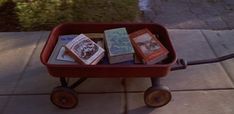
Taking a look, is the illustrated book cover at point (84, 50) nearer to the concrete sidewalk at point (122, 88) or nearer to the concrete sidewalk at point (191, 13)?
the concrete sidewalk at point (122, 88)

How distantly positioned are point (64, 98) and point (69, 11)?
4.86ft

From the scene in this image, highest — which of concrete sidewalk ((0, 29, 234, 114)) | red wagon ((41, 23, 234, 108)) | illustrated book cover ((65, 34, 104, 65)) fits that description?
illustrated book cover ((65, 34, 104, 65))

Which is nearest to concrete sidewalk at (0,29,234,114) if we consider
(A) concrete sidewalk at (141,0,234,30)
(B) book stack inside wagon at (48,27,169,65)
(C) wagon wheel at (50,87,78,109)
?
(C) wagon wheel at (50,87,78,109)

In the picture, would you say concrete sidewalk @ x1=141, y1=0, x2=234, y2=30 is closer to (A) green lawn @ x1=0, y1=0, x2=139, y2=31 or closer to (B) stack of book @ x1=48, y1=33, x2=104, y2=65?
(A) green lawn @ x1=0, y1=0, x2=139, y2=31

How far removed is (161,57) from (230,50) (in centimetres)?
113

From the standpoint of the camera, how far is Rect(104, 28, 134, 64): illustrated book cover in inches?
111

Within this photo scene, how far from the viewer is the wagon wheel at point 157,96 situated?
284 centimetres

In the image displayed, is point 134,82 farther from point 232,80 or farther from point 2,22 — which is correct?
point 2,22

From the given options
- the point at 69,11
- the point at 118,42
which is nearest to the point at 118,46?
the point at 118,42

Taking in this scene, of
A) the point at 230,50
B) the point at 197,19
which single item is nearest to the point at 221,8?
the point at 197,19

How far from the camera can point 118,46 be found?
289 cm

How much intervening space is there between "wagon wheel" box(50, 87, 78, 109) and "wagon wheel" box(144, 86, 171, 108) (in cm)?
56

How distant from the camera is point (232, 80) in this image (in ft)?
10.8

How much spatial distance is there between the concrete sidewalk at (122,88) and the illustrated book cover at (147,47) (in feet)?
1.29
